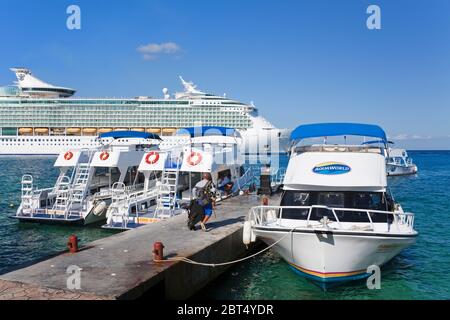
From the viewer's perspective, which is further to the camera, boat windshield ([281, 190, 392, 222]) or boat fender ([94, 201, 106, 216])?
boat fender ([94, 201, 106, 216])

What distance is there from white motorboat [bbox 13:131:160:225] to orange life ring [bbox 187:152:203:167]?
10.8 ft

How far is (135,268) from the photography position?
812cm

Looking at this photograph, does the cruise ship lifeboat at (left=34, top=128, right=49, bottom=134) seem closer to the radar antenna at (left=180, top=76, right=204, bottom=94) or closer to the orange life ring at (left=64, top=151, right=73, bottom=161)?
the radar antenna at (left=180, top=76, right=204, bottom=94)

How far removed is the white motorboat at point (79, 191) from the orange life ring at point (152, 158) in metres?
1.58

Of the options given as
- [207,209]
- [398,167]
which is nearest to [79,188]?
[207,209]

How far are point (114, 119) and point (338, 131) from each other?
264ft

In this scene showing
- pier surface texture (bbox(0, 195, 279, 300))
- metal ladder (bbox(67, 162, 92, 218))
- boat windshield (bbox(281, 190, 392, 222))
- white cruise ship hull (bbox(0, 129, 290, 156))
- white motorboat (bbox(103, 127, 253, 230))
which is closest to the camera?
pier surface texture (bbox(0, 195, 279, 300))

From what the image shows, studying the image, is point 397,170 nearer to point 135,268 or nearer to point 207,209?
point 207,209

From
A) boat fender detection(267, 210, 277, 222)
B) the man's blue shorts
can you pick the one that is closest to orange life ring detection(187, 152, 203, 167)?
the man's blue shorts

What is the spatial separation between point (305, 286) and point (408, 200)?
21.4m

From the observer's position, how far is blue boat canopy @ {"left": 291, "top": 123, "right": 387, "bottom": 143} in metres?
12.1

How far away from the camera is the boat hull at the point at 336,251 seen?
8.91m

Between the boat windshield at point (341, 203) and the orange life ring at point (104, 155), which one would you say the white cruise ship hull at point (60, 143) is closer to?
the orange life ring at point (104, 155)

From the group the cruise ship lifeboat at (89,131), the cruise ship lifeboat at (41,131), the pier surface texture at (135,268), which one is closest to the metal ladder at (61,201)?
the pier surface texture at (135,268)
